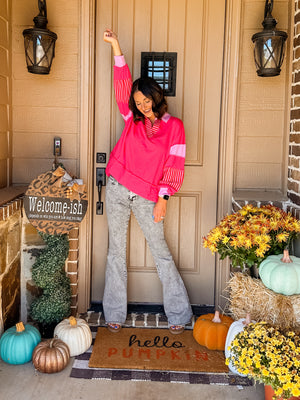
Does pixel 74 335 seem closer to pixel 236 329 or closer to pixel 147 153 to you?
pixel 236 329

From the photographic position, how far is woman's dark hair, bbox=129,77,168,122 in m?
2.84

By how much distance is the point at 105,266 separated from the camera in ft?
11.3

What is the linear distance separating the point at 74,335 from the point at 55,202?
860 millimetres

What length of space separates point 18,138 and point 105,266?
45.3 inches

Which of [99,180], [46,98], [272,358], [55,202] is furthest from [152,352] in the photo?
[46,98]

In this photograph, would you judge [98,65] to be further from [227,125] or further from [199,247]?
[199,247]

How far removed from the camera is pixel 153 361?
2732 mm

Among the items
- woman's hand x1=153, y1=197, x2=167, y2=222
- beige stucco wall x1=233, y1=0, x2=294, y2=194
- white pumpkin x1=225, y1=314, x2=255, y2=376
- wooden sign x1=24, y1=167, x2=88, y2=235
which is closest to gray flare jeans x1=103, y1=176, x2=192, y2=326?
woman's hand x1=153, y1=197, x2=167, y2=222

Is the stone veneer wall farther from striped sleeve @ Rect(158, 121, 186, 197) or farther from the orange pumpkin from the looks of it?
the orange pumpkin

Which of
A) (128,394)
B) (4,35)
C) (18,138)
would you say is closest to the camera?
(128,394)

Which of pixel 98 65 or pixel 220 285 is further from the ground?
pixel 98 65

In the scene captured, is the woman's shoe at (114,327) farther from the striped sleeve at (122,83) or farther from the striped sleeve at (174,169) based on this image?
the striped sleeve at (122,83)

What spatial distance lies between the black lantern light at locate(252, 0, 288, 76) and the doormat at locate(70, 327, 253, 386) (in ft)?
6.12

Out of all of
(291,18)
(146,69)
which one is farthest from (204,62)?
(291,18)
